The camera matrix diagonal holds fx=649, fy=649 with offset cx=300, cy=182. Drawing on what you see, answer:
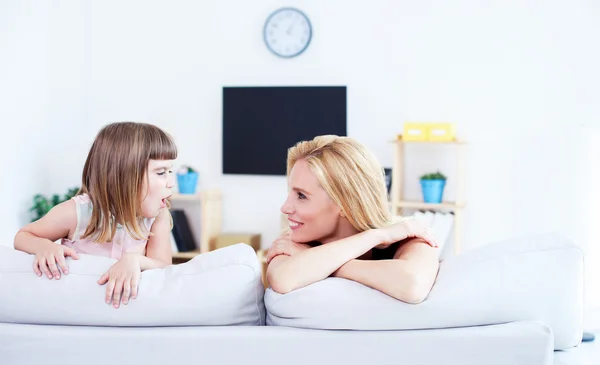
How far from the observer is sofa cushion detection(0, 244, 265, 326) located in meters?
1.19

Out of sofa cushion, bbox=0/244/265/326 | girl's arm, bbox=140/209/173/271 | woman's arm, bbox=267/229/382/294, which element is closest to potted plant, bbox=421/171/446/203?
girl's arm, bbox=140/209/173/271

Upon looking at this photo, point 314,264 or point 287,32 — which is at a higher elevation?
point 287,32

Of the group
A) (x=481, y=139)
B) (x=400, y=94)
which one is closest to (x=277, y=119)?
(x=400, y=94)

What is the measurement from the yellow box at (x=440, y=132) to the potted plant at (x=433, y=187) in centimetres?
26

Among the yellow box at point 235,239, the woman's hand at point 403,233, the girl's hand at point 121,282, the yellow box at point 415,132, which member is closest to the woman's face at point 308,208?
the woman's hand at point 403,233

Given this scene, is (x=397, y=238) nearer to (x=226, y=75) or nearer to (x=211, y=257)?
(x=211, y=257)

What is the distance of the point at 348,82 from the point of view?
15.2ft

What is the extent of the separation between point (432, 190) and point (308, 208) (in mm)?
2843

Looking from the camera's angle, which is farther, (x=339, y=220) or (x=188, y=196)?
(x=188, y=196)

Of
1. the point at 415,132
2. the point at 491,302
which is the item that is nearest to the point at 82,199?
the point at 491,302

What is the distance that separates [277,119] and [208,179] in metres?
0.72

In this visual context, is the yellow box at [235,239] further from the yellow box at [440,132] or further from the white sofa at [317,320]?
the white sofa at [317,320]

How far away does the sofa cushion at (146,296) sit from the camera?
1189mm

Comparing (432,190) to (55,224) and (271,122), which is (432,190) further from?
(55,224)
